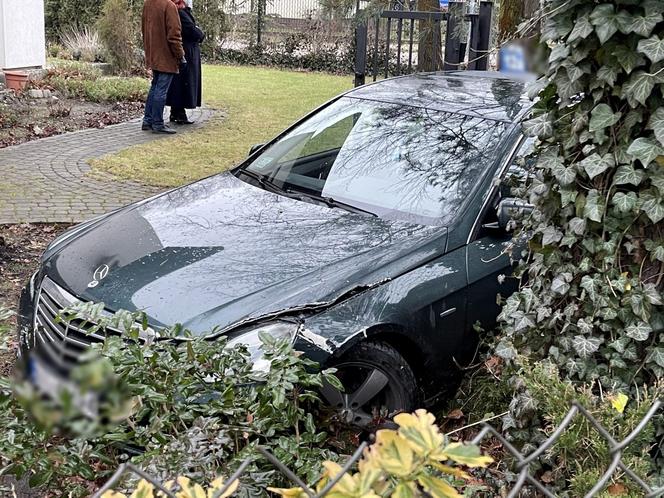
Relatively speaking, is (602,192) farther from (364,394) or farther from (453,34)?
(453,34)

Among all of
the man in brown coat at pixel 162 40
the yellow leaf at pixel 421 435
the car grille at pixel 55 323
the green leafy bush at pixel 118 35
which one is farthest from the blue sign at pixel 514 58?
the green leafy bush at pixel 118 35

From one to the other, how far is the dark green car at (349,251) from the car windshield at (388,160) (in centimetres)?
1

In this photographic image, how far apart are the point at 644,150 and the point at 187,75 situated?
8.85 m

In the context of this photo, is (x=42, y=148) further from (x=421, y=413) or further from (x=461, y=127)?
(x=421, y=413)

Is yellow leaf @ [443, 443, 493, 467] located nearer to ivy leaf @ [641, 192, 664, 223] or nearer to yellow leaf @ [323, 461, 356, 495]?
yellow leaf @ [323, 461, 356, 495]

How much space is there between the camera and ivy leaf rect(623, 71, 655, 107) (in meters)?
2.47

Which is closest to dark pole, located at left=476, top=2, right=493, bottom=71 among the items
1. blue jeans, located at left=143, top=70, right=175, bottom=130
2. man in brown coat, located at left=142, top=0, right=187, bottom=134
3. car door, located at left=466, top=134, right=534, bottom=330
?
man in brown coat, located at left=142, top=0, right=187, bottom=134

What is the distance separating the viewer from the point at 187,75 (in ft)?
34.7

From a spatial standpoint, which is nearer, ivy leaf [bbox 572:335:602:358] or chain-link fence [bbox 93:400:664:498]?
chain-link fence [bbox 93:400:664:498]

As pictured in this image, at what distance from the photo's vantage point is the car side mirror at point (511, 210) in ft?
11.0

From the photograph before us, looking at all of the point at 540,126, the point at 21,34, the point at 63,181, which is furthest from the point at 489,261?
the point at 21,34

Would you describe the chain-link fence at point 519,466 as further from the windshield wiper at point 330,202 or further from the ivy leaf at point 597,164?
the windshield wiper at point 330,202

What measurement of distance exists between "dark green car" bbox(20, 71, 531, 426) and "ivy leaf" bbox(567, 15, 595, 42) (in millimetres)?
1049

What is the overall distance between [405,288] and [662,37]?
147 cm
